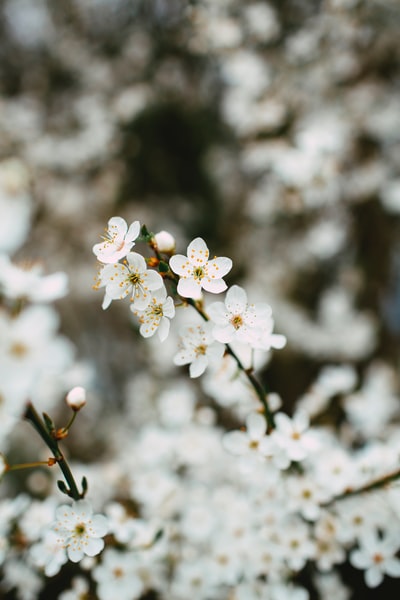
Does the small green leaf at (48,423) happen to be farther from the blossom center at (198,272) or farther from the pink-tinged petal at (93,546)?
the blossom center at (198,272)

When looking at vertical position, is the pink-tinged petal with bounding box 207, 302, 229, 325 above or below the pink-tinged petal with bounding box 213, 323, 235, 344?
above

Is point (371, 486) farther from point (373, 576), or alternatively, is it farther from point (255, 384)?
point (255, 384)

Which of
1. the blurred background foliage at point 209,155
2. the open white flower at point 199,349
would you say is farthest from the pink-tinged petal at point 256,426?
the blurred background foliage at point 209,155

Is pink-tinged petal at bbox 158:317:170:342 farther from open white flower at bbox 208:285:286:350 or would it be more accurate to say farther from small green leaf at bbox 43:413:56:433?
small green leaf at bbox 43:413:56:433

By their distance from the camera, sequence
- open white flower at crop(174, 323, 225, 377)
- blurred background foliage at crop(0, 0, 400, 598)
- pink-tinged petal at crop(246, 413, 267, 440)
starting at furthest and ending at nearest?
blurred background foliage at crop(0, 0, 400, 598), pink-tinged petal at crop(246, 413, 267, 440), open white flower at crop(174, 323, 225, 377)

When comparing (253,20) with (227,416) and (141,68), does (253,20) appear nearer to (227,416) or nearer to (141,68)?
(141,68)

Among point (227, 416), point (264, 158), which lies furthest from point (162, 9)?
point (227, 416)

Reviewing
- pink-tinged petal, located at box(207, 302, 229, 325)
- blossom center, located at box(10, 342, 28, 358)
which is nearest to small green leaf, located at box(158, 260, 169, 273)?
pink-tinged petal, located at box(207, 302, 229, 325)
